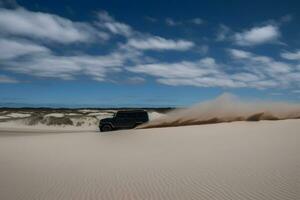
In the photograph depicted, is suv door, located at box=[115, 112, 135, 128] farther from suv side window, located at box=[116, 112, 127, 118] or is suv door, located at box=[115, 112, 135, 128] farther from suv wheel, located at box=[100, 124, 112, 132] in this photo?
suv wheel, located at box=[100, 124, 112, 132]

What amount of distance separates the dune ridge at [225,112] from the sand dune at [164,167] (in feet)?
17.3

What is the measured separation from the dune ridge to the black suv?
1.79 feet

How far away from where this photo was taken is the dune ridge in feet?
83.3

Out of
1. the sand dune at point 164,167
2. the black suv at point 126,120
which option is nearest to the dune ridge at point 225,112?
the black suv at point 126,120

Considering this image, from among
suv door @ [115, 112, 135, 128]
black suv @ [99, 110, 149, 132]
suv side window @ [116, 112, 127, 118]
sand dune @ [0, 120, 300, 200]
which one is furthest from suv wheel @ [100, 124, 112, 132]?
sand dune @ [0, 120, 300, 200]

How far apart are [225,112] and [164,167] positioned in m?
15.9

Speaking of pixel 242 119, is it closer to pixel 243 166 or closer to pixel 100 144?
pixel 100 144

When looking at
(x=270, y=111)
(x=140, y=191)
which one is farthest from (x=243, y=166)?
(x=270, y=111)

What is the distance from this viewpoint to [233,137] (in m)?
17.2

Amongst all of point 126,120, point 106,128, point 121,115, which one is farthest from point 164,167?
point 106,128

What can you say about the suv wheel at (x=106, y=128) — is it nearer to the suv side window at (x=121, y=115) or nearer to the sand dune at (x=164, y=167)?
the suv side window at (x=121, y=115)

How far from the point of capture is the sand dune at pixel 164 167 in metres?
7.97

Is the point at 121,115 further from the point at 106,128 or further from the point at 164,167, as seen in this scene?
the point at 164,167

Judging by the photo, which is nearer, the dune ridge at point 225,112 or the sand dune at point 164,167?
the sand dune at point 164,167
